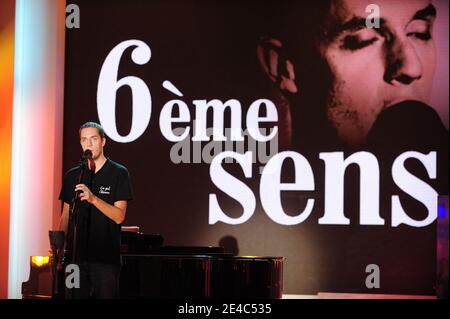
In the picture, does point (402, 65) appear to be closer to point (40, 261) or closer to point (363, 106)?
point (363, 106)

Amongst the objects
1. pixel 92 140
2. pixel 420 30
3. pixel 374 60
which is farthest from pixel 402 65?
pixel 92 140

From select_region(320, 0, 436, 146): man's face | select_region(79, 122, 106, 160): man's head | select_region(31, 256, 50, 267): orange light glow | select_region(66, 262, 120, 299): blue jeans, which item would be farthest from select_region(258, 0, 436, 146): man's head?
select_region(66, 262, 120, 299): blue jeans

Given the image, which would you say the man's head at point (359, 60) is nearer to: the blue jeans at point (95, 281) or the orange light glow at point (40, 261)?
the orange light glow at point (40, 261)

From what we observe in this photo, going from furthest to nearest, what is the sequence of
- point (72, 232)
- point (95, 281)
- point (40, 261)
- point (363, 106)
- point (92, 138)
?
point (363, 106), point (40, 261), point (92, 138), point (95, 281), point (72, 232)

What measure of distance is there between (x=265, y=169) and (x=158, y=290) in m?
2.96

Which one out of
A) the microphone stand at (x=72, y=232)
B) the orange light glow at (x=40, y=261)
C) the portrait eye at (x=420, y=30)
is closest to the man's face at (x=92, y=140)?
the microphone stand at (x=72, y=232)

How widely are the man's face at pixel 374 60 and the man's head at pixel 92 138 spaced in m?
4.28

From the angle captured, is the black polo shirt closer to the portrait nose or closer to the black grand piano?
the black grand piano

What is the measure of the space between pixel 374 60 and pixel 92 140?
467 cm

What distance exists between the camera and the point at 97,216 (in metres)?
4.96

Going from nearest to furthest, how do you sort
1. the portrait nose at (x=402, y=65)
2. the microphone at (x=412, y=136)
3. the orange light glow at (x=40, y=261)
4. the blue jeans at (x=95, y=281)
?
the blue jeans at (x=95, y=281) < the orange light glow at (x=40, y=261) < the microphone at (x=412, y=136) < the portrait nose at (x=402, y=65)

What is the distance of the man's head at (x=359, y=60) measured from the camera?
28.5ft

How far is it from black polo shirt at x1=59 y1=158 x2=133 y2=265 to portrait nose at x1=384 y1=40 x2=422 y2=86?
4609mm

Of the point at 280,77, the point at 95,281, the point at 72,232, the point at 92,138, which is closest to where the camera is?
the point at 72,232
